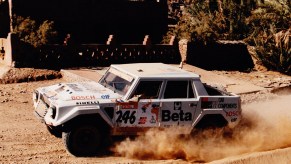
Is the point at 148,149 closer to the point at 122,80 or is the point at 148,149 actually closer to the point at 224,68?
the point at 122,80

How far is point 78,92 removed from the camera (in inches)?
344

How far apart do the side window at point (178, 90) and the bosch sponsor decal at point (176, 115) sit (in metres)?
0.23

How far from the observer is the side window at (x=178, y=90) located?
9148 mm

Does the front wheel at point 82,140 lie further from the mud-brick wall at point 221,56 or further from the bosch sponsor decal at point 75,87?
the mud-brick wall at point 221,56

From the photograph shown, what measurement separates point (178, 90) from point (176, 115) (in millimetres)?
539

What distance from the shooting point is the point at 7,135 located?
9.70m

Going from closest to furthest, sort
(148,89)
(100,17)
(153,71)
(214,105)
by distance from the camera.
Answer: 1. (148,89)
2. (214,105)
3. (153,71)
4. (100,17)

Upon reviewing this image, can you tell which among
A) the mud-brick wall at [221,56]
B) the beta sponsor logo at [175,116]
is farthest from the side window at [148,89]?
the mud-brick wall at [221,56]

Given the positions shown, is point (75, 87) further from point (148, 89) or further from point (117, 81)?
point (148, 89)

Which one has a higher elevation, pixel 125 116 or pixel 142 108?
pixel 142 108

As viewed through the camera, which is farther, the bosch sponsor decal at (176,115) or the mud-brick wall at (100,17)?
the mud-brick wall at (100,17)

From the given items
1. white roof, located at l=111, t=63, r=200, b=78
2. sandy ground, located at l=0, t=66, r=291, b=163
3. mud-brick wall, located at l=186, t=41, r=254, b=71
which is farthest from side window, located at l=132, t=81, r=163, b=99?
mud-brick wall, located at l=186, t=41, r=254, b=71

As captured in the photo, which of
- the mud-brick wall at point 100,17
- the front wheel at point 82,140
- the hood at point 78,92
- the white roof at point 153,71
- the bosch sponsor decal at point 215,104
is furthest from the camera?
the mud-brick wall at point 100,17

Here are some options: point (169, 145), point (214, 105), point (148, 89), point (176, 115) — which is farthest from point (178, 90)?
point (169, 145)
